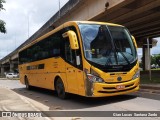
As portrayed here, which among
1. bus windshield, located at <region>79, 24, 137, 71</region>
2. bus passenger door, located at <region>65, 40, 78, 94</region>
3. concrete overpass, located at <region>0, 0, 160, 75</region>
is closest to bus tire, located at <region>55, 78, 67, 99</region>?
bus passenger door, located at <region>65, 40, 78, 94</region>

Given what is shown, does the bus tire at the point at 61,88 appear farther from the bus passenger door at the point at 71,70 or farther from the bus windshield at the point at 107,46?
the bus windshield at the point at 107,46

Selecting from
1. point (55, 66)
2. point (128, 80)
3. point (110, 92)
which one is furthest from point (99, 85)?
point (55, 66)

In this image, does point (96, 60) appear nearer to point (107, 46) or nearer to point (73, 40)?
point (107, 46)

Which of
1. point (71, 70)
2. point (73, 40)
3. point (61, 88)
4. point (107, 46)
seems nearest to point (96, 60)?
point (107, 46)

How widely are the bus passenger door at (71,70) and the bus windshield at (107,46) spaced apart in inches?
37.0

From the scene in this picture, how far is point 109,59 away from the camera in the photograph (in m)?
11.2

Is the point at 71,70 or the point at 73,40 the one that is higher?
the point at 73,40

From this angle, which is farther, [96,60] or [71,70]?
[71,70]

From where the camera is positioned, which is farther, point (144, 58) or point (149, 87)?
point (144, 58)

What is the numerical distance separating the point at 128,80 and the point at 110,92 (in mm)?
887

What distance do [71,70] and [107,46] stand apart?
5.84ft

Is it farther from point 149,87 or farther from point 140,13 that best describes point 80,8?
point 149,87

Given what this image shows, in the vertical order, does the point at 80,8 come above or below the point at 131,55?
above

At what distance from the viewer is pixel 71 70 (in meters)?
12.3
